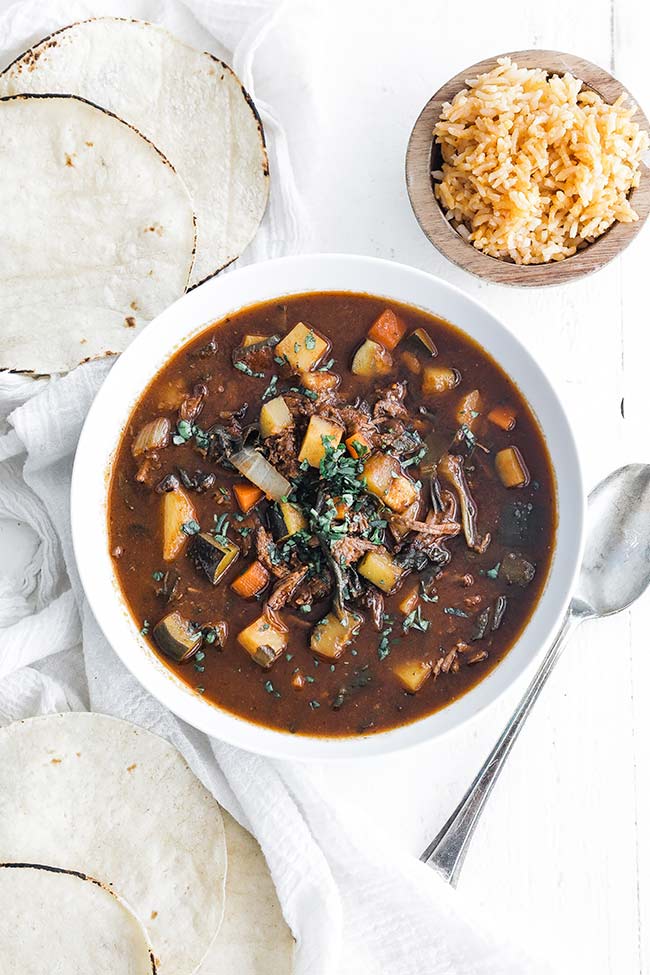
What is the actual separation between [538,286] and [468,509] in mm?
1107

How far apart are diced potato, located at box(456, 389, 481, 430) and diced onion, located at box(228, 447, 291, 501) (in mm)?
744

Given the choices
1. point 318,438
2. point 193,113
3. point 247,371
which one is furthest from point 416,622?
point 193,113

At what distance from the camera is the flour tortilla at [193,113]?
14.6 ft

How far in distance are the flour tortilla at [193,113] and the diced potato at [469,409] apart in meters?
1.29

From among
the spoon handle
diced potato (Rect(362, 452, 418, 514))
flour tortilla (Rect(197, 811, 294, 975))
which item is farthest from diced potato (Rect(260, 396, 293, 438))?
flour tortilla (Rect(197, 811, 294, 975))

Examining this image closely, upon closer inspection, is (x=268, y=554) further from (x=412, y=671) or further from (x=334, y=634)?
(x=412, y=671)

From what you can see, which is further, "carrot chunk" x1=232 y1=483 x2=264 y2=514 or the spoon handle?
the spoon handle

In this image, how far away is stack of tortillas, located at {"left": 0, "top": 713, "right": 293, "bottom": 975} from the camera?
417cm

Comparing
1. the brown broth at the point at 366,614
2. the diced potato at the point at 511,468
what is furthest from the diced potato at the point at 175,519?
the diced potato at the point at 511,468

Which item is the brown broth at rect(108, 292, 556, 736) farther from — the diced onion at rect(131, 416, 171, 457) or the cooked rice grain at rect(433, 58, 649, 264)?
the cooked rice grain at rect(433, 58, 649, 264)

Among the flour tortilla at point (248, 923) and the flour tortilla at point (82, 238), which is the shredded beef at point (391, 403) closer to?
the flour tortilla at point (82, 238)

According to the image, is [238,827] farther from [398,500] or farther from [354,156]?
[354,156]

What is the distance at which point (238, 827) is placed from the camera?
14.4 ft

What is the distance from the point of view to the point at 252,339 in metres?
4.08
